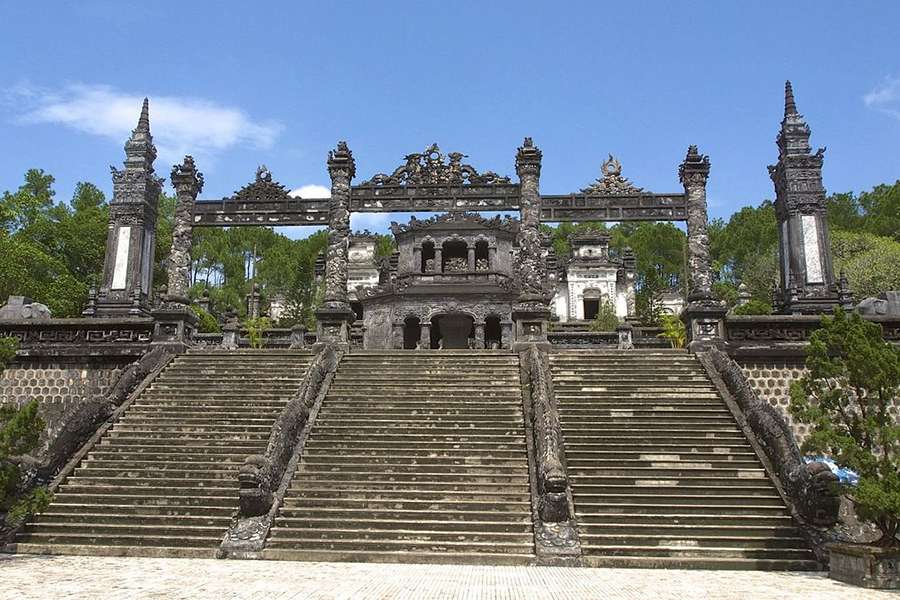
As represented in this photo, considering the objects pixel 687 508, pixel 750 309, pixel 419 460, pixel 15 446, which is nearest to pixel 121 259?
pixel 15 446

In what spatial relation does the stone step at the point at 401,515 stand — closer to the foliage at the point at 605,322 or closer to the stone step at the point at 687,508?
the stone step at the point at 687,508

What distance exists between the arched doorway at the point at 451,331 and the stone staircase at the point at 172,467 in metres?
17.1

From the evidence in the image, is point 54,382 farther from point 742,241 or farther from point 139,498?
point 742,241

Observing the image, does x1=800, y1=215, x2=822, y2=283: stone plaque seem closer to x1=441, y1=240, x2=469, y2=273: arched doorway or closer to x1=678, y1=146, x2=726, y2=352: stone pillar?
x1=678, y1=146, x2=726, y2=352: stone pillar

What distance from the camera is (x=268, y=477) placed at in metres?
11.3

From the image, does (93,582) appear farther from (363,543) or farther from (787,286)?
(787,286)

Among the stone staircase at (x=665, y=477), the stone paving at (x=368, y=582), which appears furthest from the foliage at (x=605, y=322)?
the stone paving at (x=368, y=582)

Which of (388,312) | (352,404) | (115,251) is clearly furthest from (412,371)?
(388,312)

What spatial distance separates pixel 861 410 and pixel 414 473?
680cm

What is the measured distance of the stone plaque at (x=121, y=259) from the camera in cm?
2298

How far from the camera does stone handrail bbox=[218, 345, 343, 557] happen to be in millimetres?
10508

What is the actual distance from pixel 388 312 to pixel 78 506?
20.9 meters

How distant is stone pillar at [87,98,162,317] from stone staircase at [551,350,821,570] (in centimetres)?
1450

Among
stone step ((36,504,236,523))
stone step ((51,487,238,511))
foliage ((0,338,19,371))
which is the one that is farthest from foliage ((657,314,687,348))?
foliage ((0,338,19,371))
